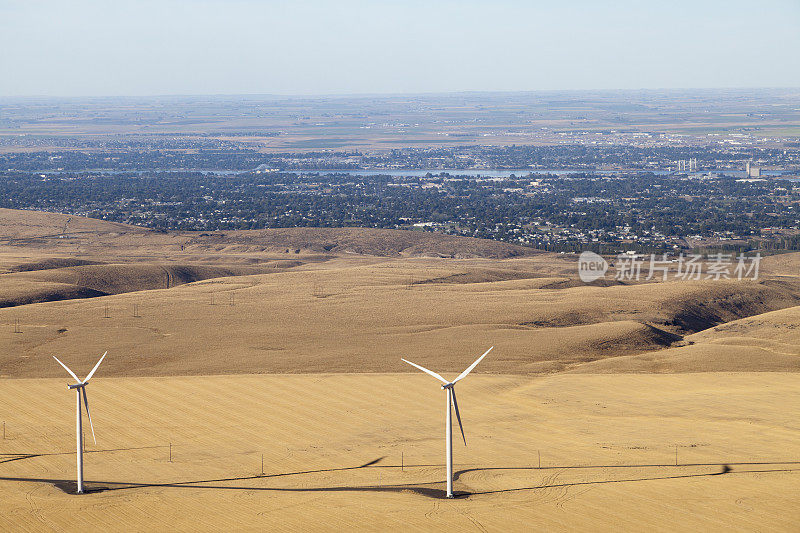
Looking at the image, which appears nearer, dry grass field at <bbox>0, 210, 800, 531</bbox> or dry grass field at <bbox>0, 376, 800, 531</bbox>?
dry grass field at <bbox>0, 376, 800, 531</bbox>

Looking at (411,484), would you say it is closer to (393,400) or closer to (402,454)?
(402,454)

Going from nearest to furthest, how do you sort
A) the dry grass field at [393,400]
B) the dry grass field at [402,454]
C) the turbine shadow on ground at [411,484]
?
the dry grass field at [402,454] < the dry grass field at [393,400] < the turbine shadow on ground at [411,484]

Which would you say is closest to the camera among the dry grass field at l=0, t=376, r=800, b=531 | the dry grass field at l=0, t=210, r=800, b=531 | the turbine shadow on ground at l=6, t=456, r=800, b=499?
the dry grass field at l=0, t=376, r=800, b=531

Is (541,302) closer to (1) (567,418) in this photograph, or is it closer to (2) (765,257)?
(1) (567,418)

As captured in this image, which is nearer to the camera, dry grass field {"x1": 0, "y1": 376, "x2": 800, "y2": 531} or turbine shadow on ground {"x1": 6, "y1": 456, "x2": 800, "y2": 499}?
dry grass field {"x1": 0, "y1": 376, "x2": 800, "y2": 531}

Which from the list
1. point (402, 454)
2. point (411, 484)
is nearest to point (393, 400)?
point (402, 454)

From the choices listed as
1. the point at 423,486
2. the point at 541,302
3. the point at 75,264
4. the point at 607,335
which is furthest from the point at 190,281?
the point at 423,486

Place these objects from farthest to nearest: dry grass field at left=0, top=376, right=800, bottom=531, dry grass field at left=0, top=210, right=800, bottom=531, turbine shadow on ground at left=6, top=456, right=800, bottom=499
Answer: turbine shadow on ground at left=6, top=456, right=800, bottom=499
dry grass field at left=0, top=210, right=800, bottom=531
dry grass field at left=0, top=376, right=800, bottom=531

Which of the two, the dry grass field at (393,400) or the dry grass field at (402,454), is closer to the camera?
the dry grass field at (402,454)

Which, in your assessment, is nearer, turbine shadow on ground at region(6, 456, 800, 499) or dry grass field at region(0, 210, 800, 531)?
dry grass field at region(0, 210, 800, 531)
